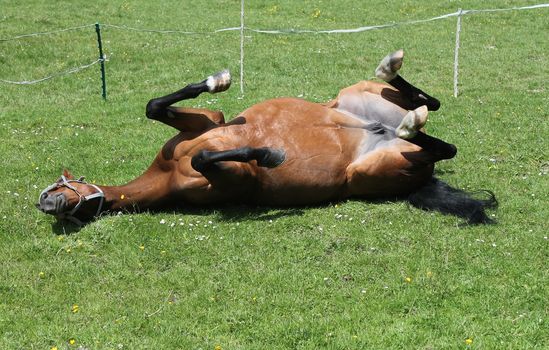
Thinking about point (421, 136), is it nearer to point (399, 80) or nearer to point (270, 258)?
point (399, 80)

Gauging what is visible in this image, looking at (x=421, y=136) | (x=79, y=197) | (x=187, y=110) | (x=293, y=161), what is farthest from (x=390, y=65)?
(x=79, y=197)

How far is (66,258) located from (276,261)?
1752 millimetres

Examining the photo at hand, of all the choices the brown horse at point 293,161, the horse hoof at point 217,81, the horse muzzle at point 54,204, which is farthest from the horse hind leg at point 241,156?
the horse muzzle at point 54,204

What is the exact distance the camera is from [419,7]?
20078 mm

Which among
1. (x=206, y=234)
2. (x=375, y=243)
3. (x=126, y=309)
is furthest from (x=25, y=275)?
(x=375, y=243)

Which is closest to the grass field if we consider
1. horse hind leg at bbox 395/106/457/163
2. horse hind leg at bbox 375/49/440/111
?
horse hind leg at bbox 395/106/457/163

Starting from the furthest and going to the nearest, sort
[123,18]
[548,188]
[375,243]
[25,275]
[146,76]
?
[123,18], [146,76], [548,188], [375,243], [25,275]

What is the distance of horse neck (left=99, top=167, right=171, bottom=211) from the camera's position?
6223mm

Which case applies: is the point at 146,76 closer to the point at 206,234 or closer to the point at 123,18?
the point at 123,18

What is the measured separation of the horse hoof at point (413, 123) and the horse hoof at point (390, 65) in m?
0.66

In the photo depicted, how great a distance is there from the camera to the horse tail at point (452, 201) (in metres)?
6.04

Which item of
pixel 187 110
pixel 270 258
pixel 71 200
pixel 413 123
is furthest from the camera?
pixel 187 110

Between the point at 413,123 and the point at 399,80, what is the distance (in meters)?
0.95

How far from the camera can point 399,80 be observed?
6504mm
